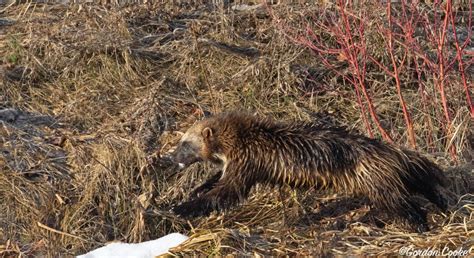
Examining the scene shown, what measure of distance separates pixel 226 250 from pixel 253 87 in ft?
9.17

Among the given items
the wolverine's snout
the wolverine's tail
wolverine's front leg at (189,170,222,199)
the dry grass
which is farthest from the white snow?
the wolverine's tail

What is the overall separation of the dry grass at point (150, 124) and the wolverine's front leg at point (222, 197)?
0.53 ft

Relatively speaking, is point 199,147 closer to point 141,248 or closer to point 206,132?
point 206,132

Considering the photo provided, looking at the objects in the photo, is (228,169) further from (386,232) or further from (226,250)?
(386,232)

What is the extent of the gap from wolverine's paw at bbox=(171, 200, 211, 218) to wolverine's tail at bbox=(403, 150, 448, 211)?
4.62 ft

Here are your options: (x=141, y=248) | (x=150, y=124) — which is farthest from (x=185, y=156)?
(x=150, y=124)

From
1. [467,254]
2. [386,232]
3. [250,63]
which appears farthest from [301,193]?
[250,63]

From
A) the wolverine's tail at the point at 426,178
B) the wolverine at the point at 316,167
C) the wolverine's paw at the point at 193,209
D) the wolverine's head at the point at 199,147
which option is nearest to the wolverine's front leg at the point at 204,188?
the wolverine at the point at 316,167

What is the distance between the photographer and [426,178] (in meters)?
5.97

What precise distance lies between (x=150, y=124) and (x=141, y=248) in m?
1.99

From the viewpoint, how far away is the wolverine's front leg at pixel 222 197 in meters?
5.94

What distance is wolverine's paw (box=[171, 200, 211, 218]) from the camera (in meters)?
5.93

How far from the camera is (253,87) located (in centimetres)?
816

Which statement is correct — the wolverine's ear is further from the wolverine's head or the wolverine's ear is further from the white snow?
the white snow
